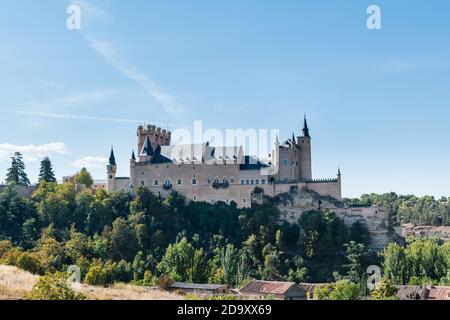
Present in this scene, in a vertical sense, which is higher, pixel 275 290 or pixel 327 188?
pixel 327 188

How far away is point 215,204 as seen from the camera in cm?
5509

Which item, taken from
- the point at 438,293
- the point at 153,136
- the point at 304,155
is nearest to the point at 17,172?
the point at 153,136

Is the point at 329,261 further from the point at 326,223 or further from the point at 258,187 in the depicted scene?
the point at 258,187

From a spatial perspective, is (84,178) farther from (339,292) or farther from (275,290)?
(339,292)

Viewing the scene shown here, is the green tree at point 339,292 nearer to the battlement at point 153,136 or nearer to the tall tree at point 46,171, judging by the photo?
the battlement at point 153,136

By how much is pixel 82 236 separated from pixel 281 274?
1962cm

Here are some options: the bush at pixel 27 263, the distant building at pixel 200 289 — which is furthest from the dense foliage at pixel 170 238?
the bush at pixel 27 263

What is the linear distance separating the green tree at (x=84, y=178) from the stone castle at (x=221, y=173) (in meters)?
6.65

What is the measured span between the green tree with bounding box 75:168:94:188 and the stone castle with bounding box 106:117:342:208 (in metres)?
6.65

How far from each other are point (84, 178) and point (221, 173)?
1935 cm

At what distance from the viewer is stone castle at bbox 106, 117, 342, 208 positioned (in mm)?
53844

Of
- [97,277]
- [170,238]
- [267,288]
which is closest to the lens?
[267,288]

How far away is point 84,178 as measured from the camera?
216 feet
